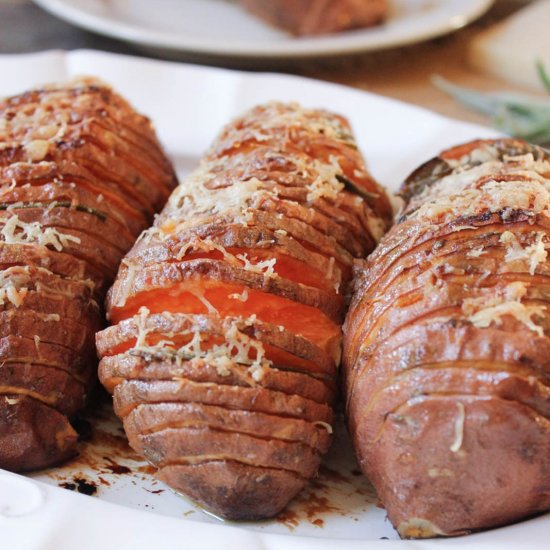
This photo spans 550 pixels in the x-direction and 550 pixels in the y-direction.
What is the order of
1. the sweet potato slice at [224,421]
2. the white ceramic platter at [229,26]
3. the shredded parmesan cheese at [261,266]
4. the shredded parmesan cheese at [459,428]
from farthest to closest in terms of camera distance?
the white ceramic platter at [229,26]
the shredded parmesan cheese at [261,266]
the sweet potato slice at [224,421]
the shredded parmesan cheese at [459,428]

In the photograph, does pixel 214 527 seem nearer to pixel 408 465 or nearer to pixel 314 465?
pixel 314 465

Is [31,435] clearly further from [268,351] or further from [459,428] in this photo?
[459,428]

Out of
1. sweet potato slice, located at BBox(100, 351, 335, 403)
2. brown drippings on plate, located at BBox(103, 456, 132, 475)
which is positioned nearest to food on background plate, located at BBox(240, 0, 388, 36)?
sweet potato slice, located at BBox(100, 351, 335, 403)

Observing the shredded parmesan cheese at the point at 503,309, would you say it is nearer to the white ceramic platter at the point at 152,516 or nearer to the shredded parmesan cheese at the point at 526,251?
the shredded parmesan cheese at the point at 526,251

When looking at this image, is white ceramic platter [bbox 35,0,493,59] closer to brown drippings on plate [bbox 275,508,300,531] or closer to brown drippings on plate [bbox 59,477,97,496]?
brown drippings on plate [bbox 59,477,97,496]

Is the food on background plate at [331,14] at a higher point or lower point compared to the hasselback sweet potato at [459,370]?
higher

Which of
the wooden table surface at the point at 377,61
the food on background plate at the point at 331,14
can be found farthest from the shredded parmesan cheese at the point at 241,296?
the food on background plate at the point at 331,14
